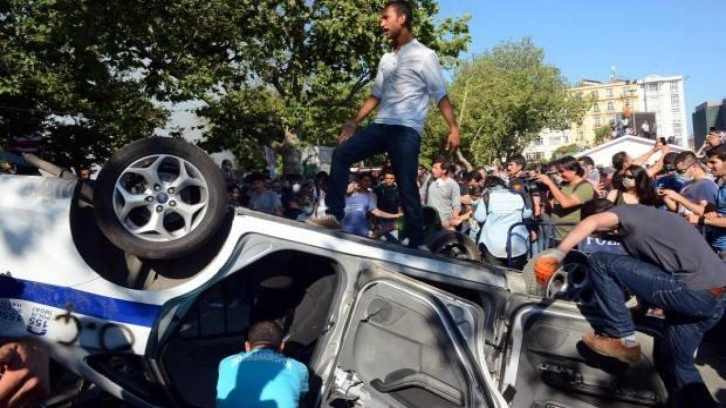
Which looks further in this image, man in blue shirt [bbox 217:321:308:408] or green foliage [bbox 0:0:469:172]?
green foliage [bbox 0:0:469:172]

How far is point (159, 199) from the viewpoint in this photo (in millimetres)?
3158

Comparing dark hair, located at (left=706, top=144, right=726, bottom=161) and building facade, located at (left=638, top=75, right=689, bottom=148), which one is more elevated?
building facade, located at (left=638, top=75, right=689, bottom=148)

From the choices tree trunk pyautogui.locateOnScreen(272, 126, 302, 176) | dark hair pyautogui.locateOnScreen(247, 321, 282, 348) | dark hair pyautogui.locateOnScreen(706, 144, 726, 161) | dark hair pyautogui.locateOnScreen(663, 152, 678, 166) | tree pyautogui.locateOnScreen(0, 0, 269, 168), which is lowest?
dark hair pyautogui.locateOnScreen(247, 321, 282, 348)

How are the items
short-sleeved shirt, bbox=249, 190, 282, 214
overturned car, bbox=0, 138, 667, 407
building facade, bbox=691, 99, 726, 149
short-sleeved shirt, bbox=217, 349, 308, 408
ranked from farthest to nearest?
building facade, bbox=691, 99, 726, 149 < short-sleeved shirt, bbox=249, 190, 282, 214 < overturned car, bbox=0, 138, 667, 407 < short-sleeved shirt, bbox=217, 349, 308, 408

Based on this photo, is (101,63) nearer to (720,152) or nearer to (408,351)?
(720,152)

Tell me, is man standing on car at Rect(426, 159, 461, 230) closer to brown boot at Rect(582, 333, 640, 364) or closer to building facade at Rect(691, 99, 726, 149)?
brown boot at Rect(582, 333, 640, 364)

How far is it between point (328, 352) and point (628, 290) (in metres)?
1.64

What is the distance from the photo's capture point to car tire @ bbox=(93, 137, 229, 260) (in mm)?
3082

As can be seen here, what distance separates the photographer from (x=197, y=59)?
55.1 ft

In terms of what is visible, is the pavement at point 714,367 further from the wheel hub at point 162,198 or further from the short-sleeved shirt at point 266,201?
the short-sleeved shirt at point 266,201

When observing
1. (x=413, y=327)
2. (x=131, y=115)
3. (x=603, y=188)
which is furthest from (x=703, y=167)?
(x=131, y=115)

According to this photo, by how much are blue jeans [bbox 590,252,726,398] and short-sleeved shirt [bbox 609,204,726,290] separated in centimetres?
5

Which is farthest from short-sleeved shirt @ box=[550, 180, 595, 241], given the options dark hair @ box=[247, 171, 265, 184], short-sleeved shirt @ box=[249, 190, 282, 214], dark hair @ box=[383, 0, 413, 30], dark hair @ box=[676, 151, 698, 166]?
dark hair @ box=[247, 171, 265, 184]

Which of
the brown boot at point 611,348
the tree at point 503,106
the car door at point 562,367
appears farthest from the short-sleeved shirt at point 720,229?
the tree at point 503,106
